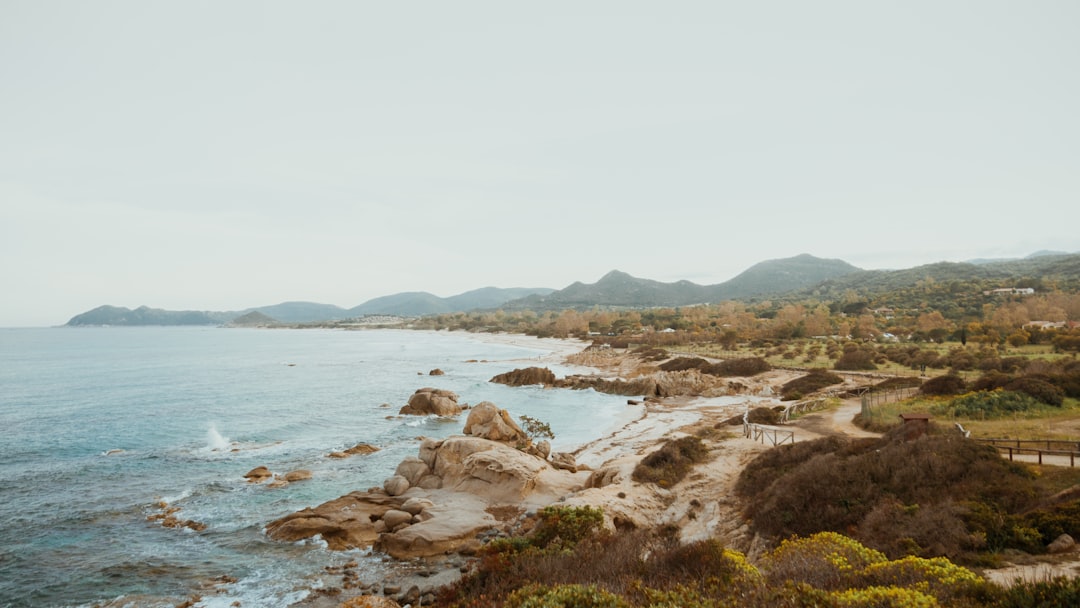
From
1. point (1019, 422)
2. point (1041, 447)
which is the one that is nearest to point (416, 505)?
point (1041, 447)

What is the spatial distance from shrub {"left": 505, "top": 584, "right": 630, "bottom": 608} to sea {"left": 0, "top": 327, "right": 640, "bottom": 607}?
893 centimetres

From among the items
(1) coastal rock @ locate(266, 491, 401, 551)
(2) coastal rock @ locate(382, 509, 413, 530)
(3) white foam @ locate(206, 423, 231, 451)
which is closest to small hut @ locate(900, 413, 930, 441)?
(2) coastal rock @ locate(382, 509, 413, 530)

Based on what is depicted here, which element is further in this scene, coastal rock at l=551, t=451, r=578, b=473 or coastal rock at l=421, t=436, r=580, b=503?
coastal rock at l=551, t=451, r=578, b=473

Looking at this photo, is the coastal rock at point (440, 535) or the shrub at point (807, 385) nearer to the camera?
the coastal rock at point (440, 535)

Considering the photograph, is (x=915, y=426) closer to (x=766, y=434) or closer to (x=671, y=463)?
(x=671, y=463)

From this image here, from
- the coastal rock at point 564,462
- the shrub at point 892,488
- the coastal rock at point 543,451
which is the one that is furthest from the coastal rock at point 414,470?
the shrub at point 892,488

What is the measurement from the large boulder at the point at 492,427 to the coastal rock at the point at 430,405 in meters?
13.2

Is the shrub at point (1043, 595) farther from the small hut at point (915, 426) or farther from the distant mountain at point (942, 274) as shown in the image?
the distant mountain at point (942, 274)

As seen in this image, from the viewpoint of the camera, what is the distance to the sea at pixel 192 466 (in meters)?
15.4

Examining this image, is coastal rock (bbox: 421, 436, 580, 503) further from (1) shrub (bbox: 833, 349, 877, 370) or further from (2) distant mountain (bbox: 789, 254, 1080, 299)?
(2) distant mountain (bbox: 789, 254, 1080, 299)

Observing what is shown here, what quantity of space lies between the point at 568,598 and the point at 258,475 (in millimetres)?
22793

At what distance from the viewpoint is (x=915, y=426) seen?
1691 cm

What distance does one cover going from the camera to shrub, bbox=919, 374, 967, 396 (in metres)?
28.2

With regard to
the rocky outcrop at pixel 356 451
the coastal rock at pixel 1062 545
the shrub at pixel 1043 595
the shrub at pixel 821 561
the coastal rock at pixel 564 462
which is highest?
the shrub at pixel 1043 595
